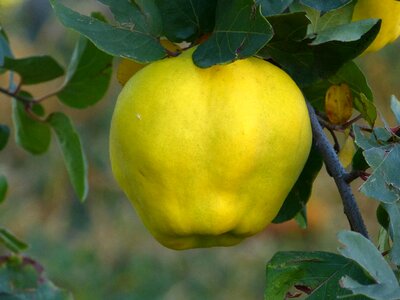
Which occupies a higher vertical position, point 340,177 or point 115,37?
point 115,37

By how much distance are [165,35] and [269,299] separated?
0.74 feet

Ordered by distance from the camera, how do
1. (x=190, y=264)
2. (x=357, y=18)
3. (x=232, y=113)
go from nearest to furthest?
(x=232, y=113) → (x=357, y=18) → (x=190, y=264)

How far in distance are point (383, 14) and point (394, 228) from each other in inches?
8.5

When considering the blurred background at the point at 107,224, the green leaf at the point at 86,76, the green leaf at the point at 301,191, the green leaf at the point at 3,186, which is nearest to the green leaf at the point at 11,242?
the green leaf at the point at 3,186

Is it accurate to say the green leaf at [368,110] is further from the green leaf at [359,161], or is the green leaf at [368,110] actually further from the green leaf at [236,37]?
the green leaf at [236,37]

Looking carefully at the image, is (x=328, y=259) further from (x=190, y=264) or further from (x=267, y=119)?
(x=190, y=264)

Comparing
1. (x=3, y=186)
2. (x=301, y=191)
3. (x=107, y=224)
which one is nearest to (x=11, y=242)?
(x=3, y=186)

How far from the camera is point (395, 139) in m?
0.70

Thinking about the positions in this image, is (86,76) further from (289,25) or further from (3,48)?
(289,25)

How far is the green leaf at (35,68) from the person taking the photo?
0.99 m

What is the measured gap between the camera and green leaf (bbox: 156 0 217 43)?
71 cm

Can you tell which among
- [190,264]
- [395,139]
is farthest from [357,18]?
[190,264]

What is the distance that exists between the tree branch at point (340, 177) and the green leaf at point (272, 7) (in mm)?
101

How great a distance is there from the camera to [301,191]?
0.85m
